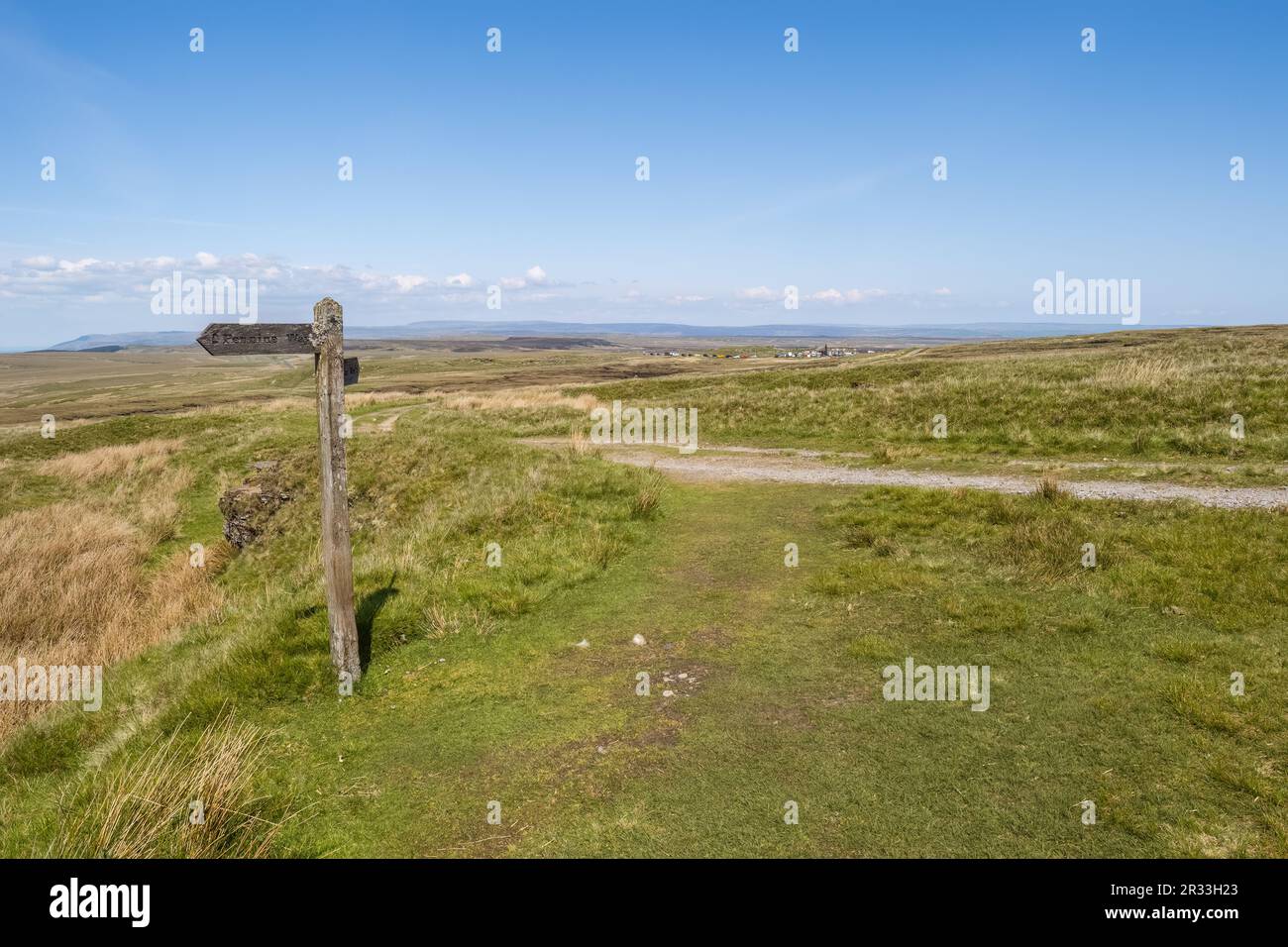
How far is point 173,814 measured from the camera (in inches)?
200

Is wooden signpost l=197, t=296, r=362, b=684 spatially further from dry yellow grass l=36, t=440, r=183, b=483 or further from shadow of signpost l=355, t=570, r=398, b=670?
dry yellow grass l=36, t=440, r=183, b=483

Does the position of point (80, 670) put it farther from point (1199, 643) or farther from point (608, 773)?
point (1199, 643)

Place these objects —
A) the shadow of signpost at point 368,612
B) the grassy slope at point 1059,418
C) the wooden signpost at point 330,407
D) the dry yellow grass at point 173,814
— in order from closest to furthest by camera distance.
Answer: the dry yellow grass at point 173,814 < the wooden signpost at point 330,407 < the shadow of signpost at point 368,612 < the grassy slope at point 1059,418

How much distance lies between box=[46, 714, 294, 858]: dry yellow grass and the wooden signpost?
2110 mm

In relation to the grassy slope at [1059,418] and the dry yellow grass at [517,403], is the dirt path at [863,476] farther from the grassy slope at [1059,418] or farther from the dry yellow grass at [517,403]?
the dry yellow grass at [517,403]

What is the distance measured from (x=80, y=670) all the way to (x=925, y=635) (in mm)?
12503

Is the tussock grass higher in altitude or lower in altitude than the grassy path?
higher
